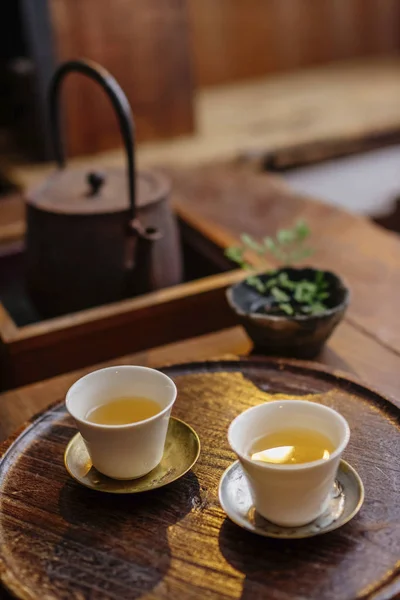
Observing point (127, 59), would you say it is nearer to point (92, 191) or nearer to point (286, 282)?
point (92, 191)

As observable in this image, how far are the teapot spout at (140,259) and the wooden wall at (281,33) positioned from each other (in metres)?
2.93

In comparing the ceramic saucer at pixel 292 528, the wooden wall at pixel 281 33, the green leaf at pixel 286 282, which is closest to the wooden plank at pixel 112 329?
the green leaf at pixel 286 282

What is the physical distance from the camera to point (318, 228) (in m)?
2.24

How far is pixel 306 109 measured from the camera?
384 centimetres

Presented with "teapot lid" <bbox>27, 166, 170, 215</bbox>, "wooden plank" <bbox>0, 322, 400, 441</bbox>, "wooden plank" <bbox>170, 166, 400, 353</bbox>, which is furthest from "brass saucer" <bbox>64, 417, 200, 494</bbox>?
"teapot lid" <bbox>27, 166, 170, 215</bbox>

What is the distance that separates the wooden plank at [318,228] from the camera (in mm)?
1772

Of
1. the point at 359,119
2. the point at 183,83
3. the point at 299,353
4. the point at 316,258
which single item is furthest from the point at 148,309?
the point at 359,119

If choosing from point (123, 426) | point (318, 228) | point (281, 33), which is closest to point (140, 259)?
point (318, 228)

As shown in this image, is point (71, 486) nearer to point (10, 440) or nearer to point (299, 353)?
point (10, 440)

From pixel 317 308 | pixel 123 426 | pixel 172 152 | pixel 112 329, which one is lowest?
pixel 172 152

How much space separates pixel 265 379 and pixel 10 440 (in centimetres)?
44

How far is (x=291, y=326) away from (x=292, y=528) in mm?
517

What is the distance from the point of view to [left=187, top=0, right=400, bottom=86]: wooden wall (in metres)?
4.46

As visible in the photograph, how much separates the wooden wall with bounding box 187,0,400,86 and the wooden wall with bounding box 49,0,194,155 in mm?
1111
